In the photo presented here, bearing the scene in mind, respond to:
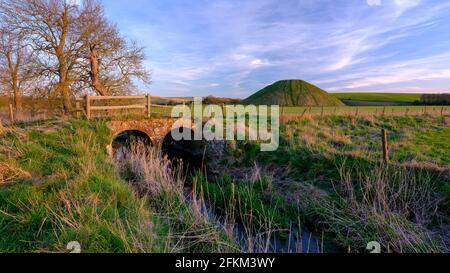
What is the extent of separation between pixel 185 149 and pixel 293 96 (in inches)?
1612

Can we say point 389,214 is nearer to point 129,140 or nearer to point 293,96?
point 129,140

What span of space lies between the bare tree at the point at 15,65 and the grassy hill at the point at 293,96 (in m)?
40.1

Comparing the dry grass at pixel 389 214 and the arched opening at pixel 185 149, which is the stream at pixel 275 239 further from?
the arched opening at pixel 185 149

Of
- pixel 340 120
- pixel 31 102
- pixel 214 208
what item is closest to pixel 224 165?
pixel 214 208

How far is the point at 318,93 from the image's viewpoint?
179 ft

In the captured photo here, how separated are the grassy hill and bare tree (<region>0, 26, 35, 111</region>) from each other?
40.1m

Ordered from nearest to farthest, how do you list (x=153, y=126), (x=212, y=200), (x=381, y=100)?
1. (x=212, y=200)
2. (x=153, y=126)
3. (x=381, y=100)

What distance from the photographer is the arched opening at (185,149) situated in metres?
14.2

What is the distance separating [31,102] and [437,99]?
55.7m

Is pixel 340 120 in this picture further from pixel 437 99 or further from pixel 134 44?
pixel 437 99

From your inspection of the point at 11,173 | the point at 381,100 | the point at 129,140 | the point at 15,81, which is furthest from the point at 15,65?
the point at 381,100

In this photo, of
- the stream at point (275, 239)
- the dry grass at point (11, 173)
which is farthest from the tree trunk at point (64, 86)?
the dry grass at point (11, 173)

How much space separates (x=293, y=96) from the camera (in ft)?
173

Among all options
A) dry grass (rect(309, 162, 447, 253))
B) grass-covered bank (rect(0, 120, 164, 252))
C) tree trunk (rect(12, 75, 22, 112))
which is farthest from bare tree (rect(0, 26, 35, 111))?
dry grass (rect(309, 162, 447, 253))
